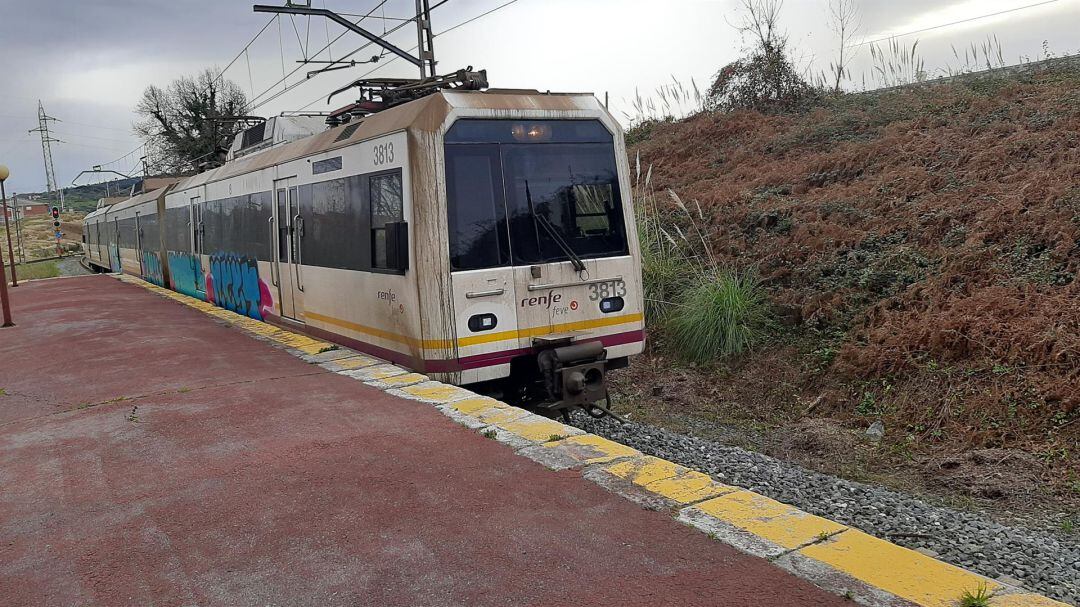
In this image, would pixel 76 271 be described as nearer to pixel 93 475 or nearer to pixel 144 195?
pixel 144 195

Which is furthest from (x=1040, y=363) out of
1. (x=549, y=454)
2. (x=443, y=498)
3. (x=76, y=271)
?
(x=76, y=271)

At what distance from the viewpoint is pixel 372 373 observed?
7.12m

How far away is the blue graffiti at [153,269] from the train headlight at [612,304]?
16.4 metres

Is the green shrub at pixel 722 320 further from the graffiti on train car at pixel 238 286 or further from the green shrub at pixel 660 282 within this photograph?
the graffiti on train car at pixel 238 286

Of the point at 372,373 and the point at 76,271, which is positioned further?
the point at 76,271

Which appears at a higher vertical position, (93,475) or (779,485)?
(93,475)

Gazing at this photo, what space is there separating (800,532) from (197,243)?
14260 millimetres

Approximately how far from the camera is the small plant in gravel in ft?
9.20

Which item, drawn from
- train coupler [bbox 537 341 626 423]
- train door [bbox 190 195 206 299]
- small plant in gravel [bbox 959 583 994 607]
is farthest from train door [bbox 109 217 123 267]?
small plant in gravel [bbox 959 583 994 607]

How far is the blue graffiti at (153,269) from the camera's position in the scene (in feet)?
66.4

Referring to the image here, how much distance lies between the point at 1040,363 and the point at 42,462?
7.73 m

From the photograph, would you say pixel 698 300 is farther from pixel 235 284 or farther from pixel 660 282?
pixel 235 284

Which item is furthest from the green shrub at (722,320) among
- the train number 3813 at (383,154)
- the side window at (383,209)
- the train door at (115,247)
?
the train door at (115,247)

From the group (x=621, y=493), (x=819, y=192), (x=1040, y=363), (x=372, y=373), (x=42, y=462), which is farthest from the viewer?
(x=819, y=192)
